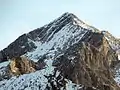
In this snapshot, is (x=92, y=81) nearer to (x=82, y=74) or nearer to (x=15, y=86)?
(x=82, y=74)

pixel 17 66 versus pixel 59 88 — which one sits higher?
pixel 17 66

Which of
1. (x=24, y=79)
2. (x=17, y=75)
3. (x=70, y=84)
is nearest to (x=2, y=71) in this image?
(x=17, y=75)

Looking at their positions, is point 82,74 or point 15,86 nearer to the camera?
point 15,86

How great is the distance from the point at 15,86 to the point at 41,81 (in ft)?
26.2

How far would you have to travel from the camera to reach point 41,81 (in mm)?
166125

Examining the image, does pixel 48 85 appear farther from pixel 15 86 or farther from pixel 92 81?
pixel 92 81

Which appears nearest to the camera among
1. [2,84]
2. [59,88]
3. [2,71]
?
[59,88]

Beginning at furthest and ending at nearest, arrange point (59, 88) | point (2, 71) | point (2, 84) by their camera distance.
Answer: point (2, 71), point (2, 84), point (59, 88)

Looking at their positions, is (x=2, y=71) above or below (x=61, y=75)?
above

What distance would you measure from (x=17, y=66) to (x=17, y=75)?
397 inches

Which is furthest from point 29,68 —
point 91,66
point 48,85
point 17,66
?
point 48,85

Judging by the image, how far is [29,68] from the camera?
647 ft

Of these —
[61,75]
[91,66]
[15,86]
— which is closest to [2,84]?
[15,86]

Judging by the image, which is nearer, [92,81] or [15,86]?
[15,86]
